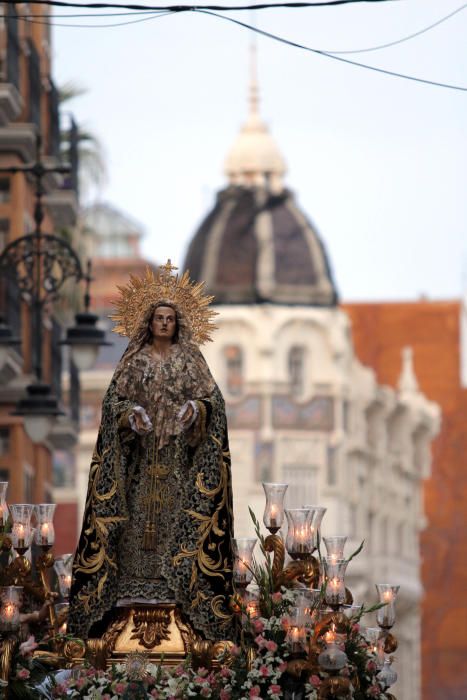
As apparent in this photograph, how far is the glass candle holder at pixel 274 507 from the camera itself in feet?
75.0

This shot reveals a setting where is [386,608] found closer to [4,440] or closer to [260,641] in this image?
[260,641]

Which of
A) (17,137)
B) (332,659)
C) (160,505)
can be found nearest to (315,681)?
(332,659)

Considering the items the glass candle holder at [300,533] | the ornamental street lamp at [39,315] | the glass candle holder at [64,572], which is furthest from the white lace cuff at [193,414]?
the ornamental street lamp at [39,315]

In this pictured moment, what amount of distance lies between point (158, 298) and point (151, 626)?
224cm

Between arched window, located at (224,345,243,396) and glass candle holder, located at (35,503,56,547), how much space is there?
2120 inches

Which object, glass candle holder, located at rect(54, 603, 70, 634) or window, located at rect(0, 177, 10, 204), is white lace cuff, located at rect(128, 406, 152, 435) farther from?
window, located at rect(0, 177, 10, 204)

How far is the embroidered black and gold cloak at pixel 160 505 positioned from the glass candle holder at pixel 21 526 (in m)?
0.61

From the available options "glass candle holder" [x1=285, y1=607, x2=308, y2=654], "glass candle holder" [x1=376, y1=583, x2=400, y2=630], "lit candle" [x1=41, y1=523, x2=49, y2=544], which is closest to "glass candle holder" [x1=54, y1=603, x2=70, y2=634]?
"lit candle" [x1=41, y1=523, x2=49, y2=544]

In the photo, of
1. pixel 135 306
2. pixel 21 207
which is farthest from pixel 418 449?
pixel 135 306

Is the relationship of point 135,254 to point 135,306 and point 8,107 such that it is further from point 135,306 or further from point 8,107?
point 135,306

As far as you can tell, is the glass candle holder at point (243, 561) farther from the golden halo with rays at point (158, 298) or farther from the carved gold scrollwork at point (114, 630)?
the golden halo with rays at point (158, 298)

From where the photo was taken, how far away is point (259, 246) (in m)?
76.5

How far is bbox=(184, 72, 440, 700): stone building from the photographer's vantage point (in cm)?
7612

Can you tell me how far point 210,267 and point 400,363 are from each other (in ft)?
42.1
